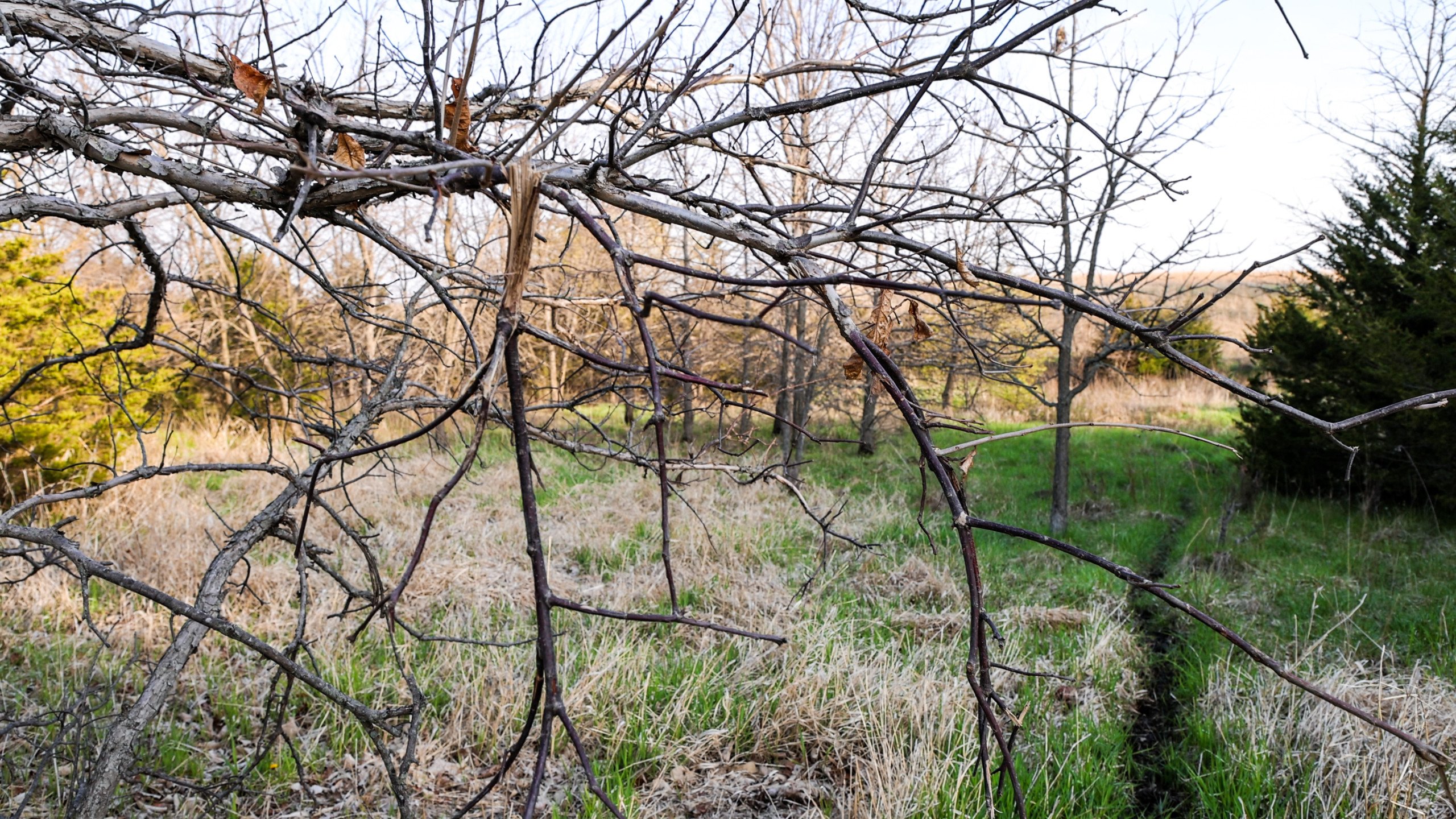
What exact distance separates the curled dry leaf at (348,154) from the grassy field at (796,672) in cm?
95

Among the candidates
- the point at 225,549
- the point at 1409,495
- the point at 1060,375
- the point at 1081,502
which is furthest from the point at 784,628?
the point at 1409,495

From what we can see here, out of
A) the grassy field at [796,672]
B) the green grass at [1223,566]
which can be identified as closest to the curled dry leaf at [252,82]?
the grassy field at [796,672]

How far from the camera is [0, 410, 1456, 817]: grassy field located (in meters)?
3.36

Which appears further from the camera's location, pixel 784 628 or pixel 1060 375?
pixel 1060 375

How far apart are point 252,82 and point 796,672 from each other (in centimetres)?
361

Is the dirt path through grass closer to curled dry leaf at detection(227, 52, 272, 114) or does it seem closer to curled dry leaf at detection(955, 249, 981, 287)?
curled dry leaf at detection(955, 249, 981, 287)

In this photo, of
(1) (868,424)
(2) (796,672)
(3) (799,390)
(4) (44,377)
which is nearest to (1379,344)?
(1) (868,424)

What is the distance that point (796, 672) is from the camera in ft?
13.8

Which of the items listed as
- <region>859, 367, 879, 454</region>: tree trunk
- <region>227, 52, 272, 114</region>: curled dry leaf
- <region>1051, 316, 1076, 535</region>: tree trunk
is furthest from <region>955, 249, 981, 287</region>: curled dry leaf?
<region>859, 367, 879, 454</region>: tree trunk

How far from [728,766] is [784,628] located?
123 cm

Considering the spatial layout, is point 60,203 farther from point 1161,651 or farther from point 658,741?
point 1161,651

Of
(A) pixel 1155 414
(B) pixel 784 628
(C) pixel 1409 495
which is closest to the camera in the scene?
(B) pixel 784 628

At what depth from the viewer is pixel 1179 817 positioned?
3.49 m

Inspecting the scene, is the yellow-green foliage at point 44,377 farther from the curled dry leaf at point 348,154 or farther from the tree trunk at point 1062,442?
the tree trunk at point 1062,442
